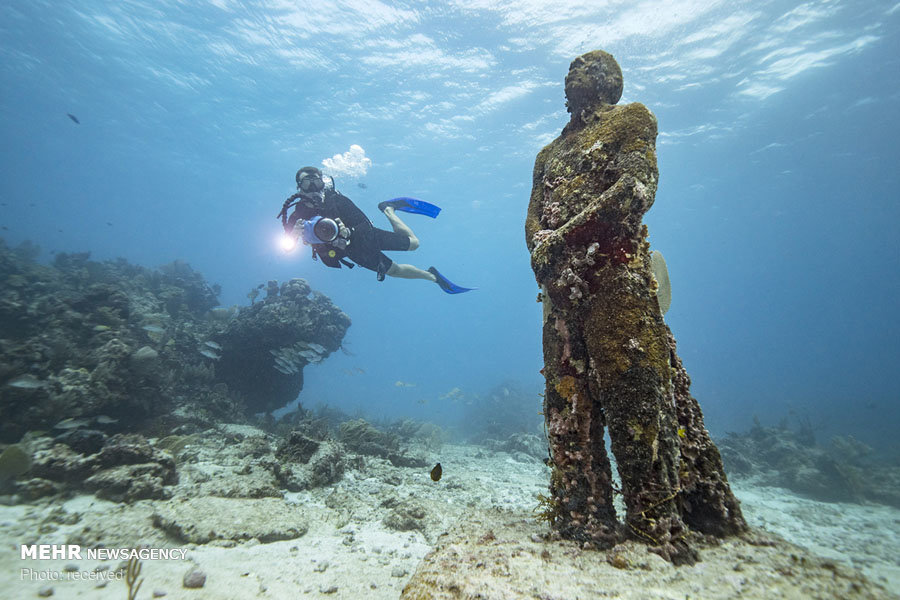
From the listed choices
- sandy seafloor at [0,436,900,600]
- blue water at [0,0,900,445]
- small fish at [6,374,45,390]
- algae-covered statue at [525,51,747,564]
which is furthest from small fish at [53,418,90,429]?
blue water at [0,0,900,445]

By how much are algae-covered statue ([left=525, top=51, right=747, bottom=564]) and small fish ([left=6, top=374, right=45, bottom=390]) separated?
967cm

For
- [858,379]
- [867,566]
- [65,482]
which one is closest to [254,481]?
[65,482]

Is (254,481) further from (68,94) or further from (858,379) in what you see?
(858,379)

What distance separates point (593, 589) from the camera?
175 cm

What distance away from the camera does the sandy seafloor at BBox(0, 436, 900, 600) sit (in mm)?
1764

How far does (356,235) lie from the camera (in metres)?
9.57

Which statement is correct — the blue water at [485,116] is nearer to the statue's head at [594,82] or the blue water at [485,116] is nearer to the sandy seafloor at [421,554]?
the sandy seafloor at [421,554]

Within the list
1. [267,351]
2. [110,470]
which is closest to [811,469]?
[110,470]

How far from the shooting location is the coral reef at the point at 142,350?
7.07 m

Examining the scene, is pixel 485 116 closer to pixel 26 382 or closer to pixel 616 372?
pixel 26 382

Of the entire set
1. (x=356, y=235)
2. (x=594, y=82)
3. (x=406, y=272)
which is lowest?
(x=406, y=272)

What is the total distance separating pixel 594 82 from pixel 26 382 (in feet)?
36.2

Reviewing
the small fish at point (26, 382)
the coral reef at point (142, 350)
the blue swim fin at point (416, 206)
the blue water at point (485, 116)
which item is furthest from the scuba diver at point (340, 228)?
the blue water at point (485, 116)

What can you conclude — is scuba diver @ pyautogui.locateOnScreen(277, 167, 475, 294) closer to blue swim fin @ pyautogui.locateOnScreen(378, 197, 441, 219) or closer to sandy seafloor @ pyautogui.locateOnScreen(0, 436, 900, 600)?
blue swim fin @ pyautogui.locateOnScreen(378, 197, 441, 219)
